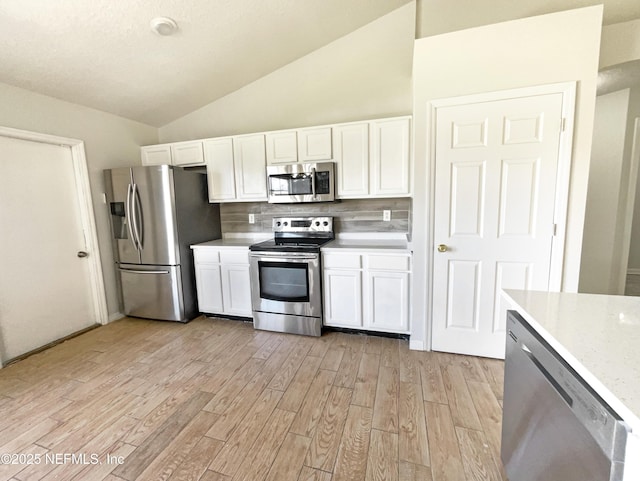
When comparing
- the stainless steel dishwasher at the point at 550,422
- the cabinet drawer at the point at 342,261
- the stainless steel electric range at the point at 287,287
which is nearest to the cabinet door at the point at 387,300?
the cabinet drawer at the point at 342,261

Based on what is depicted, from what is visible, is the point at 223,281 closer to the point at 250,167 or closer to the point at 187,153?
the point at 250,167

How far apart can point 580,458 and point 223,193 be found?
3.49 m

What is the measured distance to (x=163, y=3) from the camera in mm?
2107

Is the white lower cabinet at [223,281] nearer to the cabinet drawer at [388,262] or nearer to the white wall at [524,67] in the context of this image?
the cabinet drawer at [388,262]

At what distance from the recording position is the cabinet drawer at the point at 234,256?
10.3ft

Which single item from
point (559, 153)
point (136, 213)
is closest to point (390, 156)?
point (559, 153)

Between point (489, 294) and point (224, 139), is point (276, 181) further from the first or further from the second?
point (489, 294)

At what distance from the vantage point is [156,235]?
321 cm

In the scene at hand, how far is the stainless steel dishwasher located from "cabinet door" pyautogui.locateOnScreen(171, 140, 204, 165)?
3.49 metres

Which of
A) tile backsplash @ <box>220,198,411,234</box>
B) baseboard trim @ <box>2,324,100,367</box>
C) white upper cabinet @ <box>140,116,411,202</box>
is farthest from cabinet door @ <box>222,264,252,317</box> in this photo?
baseboard trim @ <box>2,324,100,367</box>

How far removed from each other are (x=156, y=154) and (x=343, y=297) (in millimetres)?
2984

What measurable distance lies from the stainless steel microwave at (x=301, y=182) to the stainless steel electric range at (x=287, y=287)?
521mm

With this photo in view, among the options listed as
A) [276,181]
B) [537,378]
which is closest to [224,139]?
[276,181]

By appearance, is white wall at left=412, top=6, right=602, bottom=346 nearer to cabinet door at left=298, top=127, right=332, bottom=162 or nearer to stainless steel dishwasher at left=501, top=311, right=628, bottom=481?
cabinet door at left=298, top=127, right=332, bottom=162
